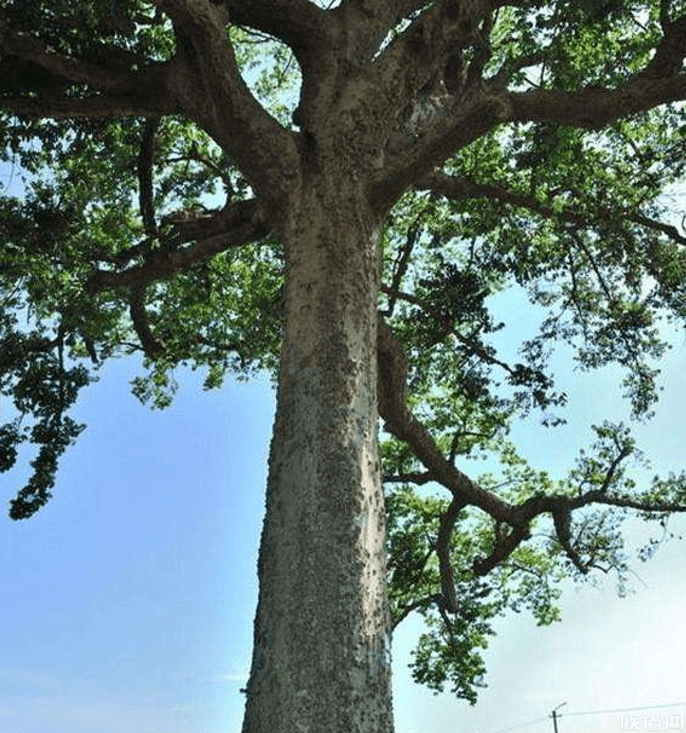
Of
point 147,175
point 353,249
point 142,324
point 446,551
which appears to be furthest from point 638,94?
point 142,324

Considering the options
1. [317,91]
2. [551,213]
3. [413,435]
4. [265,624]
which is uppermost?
[551,213]

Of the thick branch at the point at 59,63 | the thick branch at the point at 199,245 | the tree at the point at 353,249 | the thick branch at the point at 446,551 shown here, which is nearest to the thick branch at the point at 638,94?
the tree at the point at 353,249

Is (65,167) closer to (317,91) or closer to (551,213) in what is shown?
(317,91)

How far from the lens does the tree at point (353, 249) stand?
4.70m

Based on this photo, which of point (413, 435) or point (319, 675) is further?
point (413, 435)

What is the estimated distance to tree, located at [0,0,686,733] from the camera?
4.70 m

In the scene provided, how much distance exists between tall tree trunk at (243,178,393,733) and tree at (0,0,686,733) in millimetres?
15

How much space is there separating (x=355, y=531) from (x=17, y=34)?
5.31 meters

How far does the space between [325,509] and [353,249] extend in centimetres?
203

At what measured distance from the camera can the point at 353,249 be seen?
18.9 feet

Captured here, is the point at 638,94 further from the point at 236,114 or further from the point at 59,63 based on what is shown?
the point at 59,63

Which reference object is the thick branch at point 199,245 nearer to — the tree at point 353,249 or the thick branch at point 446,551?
the tree at point 353,249

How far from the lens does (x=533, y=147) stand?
31.1 feet

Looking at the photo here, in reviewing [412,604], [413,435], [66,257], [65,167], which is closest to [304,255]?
[413,435]
